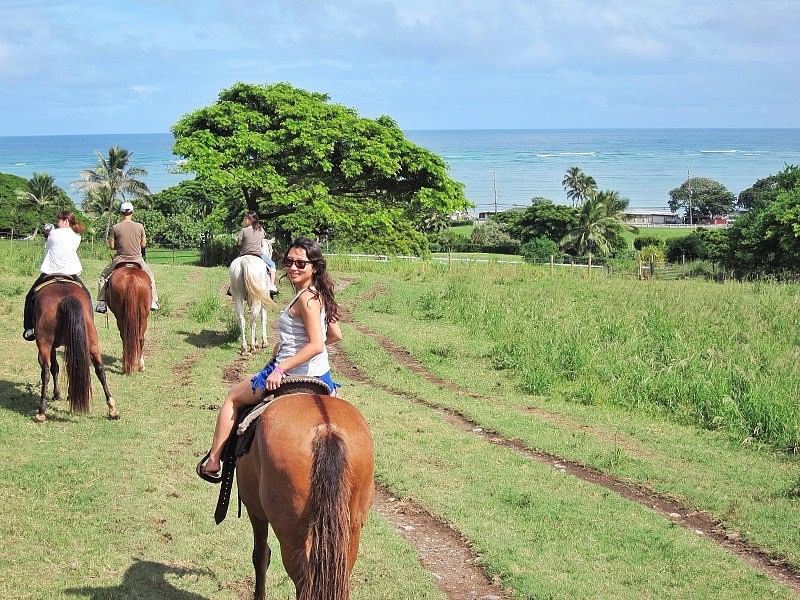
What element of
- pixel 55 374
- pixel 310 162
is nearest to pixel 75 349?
pixel 55 374

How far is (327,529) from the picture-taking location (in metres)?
4.99

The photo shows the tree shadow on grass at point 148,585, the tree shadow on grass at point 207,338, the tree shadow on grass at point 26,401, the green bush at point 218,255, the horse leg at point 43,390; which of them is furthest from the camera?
the green bush at point 218,255

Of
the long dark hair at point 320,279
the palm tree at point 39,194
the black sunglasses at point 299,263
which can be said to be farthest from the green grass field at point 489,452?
the palm tree at point 39,194

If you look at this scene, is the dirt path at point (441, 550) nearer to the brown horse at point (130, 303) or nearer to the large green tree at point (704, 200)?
the brown horse at point (130, 303)

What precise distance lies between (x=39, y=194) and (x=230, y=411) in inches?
2631

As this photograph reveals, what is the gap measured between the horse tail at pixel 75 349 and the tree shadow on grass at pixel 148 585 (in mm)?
4005

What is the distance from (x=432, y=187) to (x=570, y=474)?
25.8 m

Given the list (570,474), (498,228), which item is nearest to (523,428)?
(570,474)

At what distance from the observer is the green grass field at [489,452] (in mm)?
7105

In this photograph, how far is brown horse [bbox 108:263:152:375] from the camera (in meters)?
13.5

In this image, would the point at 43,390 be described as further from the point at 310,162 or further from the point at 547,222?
the point at 547,222

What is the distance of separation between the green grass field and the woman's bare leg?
1196 millimetres

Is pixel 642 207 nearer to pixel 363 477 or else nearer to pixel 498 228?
pixel 498 228

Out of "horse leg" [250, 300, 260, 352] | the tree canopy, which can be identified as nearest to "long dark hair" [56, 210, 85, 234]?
"horse leg" [250, 300, 260, 352]
